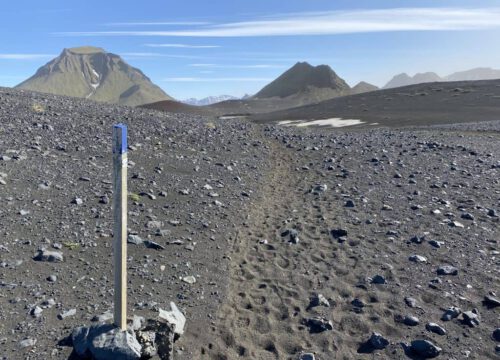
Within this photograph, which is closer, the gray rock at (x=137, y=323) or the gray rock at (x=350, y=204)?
the gray rock at (x=137, y=323)

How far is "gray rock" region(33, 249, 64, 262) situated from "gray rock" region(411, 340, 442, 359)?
6491 millimetres

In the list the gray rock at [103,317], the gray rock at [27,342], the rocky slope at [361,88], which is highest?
the rocky slope at [361,88]

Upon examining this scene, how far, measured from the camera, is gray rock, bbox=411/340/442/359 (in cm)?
625

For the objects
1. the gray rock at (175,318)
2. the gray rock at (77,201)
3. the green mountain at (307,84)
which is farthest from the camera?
the green mountain at (307,84)

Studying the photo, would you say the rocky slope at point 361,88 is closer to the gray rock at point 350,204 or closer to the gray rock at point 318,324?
the gray rock at point 350,204

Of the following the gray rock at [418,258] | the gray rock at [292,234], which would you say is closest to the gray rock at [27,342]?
the gray rock at [292,234]

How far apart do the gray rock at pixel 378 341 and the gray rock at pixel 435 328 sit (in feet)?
2.71

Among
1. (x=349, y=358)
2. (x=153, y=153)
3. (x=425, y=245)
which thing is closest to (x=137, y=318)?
(x=349, y=358)

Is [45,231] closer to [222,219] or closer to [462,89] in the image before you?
[222,219]

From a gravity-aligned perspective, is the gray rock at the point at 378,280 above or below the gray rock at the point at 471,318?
above

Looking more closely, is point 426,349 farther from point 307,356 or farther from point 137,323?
point 137,323

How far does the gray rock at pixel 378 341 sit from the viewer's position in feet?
21.3

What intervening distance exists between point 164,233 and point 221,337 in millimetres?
3882

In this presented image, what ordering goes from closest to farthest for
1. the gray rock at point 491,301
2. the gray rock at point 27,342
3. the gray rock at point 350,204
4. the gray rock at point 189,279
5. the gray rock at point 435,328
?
1. the gray rock at point 27,342
2. the gray rock at point 435,328
3. the gray rock at point 491,301
4. the gray rock at point 189,279
5. the gray rock at point 350,204
